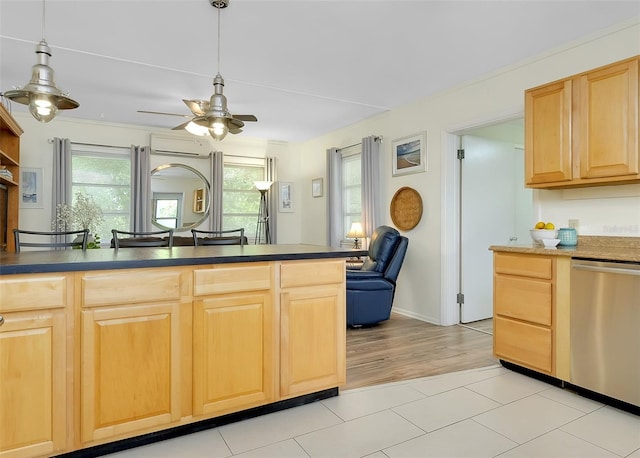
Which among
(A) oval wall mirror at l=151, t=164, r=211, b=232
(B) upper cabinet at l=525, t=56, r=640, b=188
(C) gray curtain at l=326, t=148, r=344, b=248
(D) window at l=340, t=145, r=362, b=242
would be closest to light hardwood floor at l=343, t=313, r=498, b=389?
(B) upper cabinet at l=525, t=56, r=640, b=188

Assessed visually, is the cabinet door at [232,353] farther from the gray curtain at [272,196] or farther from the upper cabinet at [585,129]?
the gray curtain at [272,196]

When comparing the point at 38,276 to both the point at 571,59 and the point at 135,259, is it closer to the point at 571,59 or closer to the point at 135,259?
the point at 135,259

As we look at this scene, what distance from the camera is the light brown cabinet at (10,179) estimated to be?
4465 mm

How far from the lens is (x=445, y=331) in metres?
3.98

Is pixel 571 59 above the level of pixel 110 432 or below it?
above

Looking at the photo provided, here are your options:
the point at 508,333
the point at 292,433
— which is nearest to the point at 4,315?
the point at 292,433

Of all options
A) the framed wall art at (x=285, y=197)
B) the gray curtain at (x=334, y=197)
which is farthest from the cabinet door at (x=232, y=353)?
the framed wall art at (x=285, y=197)

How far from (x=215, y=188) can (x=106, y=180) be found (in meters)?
1.55

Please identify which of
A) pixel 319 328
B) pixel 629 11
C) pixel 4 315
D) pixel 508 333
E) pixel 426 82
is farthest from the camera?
pixel 426 82

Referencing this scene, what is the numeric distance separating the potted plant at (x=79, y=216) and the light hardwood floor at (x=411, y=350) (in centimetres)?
333

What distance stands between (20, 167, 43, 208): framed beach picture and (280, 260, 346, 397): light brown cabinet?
469cm

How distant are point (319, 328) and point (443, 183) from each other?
255 cm

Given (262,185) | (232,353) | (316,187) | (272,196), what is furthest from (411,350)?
(272,196)

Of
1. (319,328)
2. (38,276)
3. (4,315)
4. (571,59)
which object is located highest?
(571,59)
